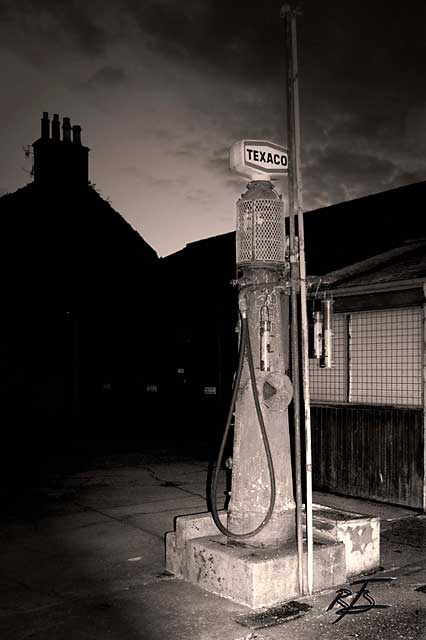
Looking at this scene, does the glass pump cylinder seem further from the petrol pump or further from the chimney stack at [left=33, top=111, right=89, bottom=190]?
the chimney stack at [left=33, top=111, right=89, bottom=190]

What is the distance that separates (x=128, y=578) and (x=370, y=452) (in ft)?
12.7

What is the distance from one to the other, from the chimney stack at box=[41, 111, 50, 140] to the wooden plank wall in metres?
17.6

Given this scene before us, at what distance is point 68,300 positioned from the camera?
20.8 m

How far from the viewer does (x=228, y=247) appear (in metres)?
20.3

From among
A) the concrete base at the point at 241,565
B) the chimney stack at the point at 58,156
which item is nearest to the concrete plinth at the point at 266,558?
the concrete base at the point at 241,565

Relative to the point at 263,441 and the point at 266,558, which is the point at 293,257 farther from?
the point at 266,558

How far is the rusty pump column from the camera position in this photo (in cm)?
498

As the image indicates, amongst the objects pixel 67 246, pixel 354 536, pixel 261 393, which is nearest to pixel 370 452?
pixel 354 536

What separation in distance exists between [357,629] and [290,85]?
3919mm

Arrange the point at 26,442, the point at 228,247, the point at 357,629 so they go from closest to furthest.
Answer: the point at 357,629, the point at 26,442, the point at 228,247

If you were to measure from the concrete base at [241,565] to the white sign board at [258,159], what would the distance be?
9.74 feet

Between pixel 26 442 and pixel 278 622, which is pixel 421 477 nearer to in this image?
pixel 278 622

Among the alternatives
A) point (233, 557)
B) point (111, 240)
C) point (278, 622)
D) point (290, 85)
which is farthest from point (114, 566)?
point (111, 240)

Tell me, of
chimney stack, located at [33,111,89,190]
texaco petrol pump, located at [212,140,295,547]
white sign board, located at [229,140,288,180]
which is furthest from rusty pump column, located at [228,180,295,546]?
chimney stack, located at [33,111,89,190]
